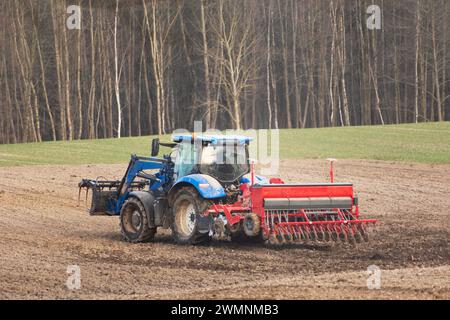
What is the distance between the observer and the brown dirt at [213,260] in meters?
10.6

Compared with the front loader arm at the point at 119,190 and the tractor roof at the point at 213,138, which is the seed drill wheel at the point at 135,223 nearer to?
the front loader arm at the point at 119,190

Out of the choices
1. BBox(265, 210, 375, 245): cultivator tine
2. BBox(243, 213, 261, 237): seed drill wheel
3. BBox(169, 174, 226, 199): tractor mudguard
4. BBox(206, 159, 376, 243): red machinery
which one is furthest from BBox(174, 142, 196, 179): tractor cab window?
BBox(265, 210, 375, 245): cultivator tine

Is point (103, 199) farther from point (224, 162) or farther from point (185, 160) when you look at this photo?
point (224, 162)

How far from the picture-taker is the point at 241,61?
5553 centimetres

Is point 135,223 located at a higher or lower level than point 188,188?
lower

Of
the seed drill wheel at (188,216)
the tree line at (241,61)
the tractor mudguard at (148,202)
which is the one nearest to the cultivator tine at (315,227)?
the seed drill wheel at (188,216)

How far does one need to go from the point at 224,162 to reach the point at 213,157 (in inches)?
9.0

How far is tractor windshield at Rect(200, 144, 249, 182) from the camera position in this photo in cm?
1557

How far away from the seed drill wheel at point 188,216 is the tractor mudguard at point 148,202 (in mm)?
508

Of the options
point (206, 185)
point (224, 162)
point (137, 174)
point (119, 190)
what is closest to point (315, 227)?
point (206, 185)

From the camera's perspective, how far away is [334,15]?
173ft

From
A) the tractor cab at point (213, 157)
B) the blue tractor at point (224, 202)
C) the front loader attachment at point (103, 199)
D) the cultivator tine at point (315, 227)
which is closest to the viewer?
the cultivator tine at point (315, 227)

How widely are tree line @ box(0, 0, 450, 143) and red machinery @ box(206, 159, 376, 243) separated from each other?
111ft
